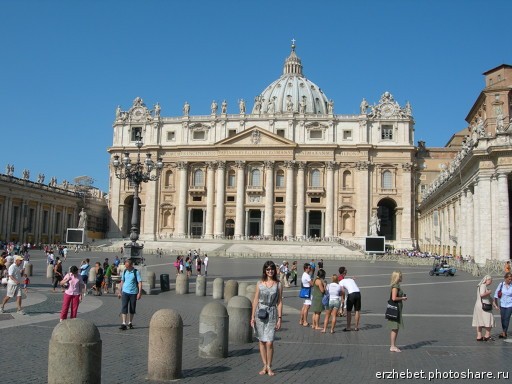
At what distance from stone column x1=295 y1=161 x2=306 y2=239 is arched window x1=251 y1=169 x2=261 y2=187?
5.39 metres

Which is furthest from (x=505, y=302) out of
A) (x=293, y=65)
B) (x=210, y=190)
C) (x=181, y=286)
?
(x=293, y=65)

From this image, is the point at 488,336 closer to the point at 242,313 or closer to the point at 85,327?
the point at 242,313

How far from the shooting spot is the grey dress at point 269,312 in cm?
769

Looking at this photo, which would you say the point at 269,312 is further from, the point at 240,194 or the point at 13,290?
the point at 240,194

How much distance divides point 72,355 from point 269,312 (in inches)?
115

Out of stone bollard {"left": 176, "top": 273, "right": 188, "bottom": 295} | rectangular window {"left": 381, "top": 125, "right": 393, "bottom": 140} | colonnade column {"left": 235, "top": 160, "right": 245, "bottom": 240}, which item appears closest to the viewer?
stone bollard {"left": 176, "top": 273, "right": 188, "bottom": 295}

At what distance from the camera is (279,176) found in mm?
73438

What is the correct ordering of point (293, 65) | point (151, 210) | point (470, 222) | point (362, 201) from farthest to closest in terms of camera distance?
point (293, 65), point (151, 210), point (362, 201), point (470, 222)

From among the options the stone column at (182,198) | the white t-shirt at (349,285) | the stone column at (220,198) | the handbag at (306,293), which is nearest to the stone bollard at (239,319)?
the white t-shirt at (349,285)

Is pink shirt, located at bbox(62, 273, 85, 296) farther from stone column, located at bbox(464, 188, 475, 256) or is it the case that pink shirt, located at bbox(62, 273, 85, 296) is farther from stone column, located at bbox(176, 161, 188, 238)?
stone column, located at bbox(176, 161, 188, 238)

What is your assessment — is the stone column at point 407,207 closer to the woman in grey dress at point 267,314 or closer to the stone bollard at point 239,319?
the stone bollard at point 239,319

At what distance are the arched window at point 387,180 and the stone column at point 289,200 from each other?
39.1ft

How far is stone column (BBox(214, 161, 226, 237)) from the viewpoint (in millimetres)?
72544

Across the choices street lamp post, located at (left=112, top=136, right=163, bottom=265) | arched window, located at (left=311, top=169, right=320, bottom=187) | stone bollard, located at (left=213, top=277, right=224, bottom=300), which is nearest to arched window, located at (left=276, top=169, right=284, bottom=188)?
arched window, located at (left=311, top=169, right=320, bottom=187)
